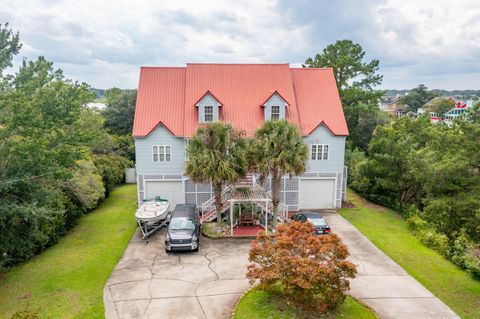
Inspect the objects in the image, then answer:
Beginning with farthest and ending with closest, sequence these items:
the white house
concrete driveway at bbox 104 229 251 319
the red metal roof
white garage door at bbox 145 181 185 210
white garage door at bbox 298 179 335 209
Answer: white garage door at bbox 298 179 335 209 < the red metal roof < white garage door at bbox 145 181 185 210 < the white house < concrete driveway at bbox 104 229 251 319

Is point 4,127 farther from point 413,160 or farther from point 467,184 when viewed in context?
point 413,160

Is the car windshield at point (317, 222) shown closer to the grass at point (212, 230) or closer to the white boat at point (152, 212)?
the grass at point (212, 230)

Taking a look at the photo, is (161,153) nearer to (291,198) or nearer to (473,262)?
(291,198)

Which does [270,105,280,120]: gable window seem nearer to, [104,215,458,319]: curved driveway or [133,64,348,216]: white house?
[133,64,348,216]: white house

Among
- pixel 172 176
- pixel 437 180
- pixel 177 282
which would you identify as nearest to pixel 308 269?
pixel 177 282

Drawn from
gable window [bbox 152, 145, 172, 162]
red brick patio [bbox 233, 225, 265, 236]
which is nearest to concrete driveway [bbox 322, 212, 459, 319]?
red brick patio [bbox 233, 225, 265, 236]

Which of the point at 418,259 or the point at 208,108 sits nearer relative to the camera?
the point at 418,259
